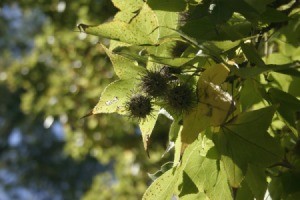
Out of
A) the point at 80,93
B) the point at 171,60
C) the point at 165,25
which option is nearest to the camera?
the point at 171,60

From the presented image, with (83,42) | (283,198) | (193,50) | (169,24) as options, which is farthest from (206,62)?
(83,42)

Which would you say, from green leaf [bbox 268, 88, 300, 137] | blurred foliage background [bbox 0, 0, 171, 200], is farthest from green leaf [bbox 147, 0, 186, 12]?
blurred foliage background [bbox 0, 0, 171, 200]

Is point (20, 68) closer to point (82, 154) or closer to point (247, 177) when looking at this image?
point (82, 154)

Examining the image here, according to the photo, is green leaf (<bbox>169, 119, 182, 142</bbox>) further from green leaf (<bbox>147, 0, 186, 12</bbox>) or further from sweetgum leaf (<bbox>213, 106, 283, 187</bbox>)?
green leaf (<bbox>147, 0, 186, 12</bbox>)

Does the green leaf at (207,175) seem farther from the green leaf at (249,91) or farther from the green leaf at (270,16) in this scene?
the green leaf at (270,16)

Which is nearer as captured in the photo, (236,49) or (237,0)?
(237,0)

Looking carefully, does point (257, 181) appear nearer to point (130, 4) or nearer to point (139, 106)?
point (139, 106)

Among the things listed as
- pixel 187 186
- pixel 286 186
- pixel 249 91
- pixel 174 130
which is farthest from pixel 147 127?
pixel 286 186
